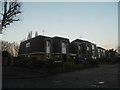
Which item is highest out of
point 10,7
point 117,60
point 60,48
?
point 10,7

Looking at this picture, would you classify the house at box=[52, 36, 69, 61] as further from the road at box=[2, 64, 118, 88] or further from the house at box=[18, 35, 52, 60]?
the road at box=[2, 64, 118, 88]

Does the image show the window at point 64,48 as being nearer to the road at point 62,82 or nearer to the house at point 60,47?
the house at point 60,47

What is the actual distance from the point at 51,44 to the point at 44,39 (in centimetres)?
285

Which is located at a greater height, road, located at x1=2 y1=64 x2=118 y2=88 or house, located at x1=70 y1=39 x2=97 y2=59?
house, located at x1=70 y1=39 x2=97 y2=59

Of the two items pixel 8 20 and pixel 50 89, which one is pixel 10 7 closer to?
pixel 8 20

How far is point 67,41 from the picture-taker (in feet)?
154

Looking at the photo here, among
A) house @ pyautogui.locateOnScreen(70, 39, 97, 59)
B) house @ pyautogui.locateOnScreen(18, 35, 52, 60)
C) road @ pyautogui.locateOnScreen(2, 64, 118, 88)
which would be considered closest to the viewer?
road @ pyautogui.locateOnScreen(2, 64, 118, 88)

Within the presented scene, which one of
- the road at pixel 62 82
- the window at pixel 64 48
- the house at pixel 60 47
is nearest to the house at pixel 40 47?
the house at pixel 60 47

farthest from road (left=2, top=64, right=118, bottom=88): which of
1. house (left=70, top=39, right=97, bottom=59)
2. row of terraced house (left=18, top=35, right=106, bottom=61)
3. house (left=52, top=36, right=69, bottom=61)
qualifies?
house (left=70, top=39, right=97, bottom=59)

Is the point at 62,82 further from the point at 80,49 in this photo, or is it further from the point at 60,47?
the point at 80,49

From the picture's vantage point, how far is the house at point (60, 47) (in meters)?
43.8

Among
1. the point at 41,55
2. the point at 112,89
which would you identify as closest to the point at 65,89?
the point at 112,89

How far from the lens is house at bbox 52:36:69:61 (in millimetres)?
43819

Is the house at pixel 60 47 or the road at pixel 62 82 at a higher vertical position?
the house at pixel 60 47
